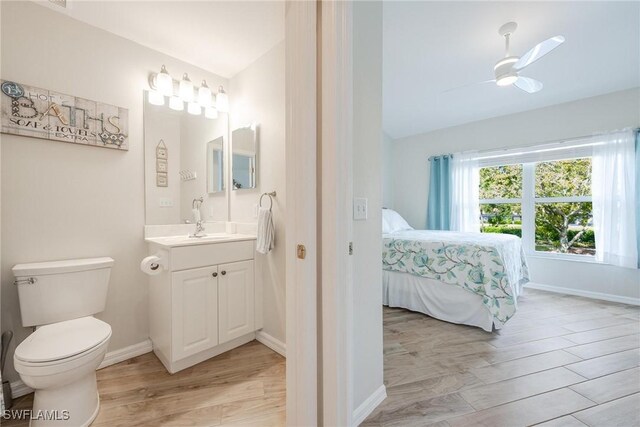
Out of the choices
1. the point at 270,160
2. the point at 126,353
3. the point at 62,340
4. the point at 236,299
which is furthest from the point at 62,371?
the point at 270,160

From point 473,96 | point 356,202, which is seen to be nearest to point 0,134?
point 356,202

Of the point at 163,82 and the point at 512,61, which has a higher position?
the point at 512,61

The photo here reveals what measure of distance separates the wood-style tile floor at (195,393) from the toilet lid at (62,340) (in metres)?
0.43

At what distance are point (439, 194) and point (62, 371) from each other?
4.65 meters

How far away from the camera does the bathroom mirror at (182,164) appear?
216 centimetres

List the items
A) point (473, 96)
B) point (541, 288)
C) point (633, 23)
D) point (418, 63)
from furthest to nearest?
point (541, 288) → point (473, 96) → point (418, 63) → point (633, 23)

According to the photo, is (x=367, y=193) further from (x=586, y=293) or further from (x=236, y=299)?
(x=586, y=293)

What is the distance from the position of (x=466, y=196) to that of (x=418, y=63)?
2.40 metres

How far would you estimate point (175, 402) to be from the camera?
1.54m

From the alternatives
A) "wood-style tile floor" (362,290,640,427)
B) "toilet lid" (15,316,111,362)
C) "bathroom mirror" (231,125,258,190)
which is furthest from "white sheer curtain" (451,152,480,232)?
"toilet lid" (15,316,111,362)

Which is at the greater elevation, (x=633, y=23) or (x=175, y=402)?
(x=633, y=23)

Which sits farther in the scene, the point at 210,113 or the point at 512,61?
the point at 210,113

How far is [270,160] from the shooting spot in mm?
2186

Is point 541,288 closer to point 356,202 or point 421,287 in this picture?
point 421,287
